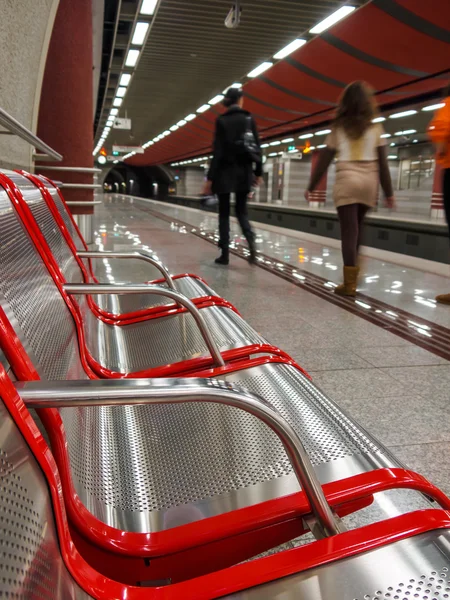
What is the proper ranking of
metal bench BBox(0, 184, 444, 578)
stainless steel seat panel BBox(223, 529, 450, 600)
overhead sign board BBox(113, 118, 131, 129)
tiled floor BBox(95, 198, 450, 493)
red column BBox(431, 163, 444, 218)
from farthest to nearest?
1. overhead sign board BBox(113, 118, 131, 129)
2. red column BBox(431, 163, 444, 218)
3. tiled floor BBox(95, 198, 450, 493)
4. metal bench BBox(0, 184, 444, 578)
5. stainless steel seat panel BBox(223, 529, 450, 600)

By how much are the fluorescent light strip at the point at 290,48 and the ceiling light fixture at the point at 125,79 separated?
17.3ft

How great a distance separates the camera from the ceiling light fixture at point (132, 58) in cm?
1349

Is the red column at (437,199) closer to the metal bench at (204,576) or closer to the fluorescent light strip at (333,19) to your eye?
the fluorescent light strip at (333,19)

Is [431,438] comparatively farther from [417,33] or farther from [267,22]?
[267,22]

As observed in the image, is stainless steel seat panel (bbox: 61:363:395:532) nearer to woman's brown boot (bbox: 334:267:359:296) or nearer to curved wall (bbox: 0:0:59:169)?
curved wall (bbox: 0:0:59:169)

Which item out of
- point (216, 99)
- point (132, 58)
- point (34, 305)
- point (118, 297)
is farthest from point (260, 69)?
point (34, 305)

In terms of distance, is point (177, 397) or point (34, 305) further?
point (34, 305)

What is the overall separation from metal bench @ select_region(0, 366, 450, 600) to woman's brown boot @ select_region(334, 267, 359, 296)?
13.0ft

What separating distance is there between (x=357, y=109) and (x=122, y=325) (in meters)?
2.99

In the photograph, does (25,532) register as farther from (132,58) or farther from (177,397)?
(132,58)

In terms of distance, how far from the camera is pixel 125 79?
56.1ft

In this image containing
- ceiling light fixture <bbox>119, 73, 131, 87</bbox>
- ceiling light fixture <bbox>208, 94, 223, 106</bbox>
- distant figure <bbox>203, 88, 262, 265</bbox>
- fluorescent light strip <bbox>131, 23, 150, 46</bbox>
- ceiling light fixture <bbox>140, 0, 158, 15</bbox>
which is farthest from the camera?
ceiling light fixture <bbox>208, 94, 223, 106</bbox>

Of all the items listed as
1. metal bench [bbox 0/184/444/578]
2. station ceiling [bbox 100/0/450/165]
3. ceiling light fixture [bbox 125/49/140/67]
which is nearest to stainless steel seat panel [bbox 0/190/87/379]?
metal bench [bbox 0/184/444/578]

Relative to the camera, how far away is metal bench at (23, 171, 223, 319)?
2510 mm
